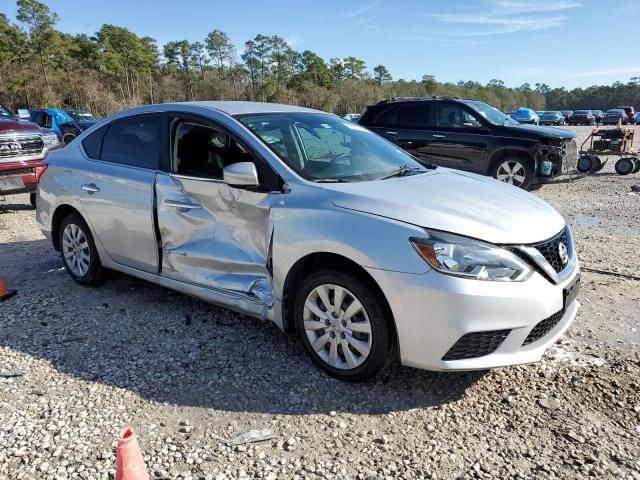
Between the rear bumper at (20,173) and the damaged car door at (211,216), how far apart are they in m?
5.57

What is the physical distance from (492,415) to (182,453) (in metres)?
1.71

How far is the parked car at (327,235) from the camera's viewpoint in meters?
2.76

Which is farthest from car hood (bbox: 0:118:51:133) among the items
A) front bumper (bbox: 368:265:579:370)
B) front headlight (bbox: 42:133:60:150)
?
front bumper (bbox: 368:265:579:370)

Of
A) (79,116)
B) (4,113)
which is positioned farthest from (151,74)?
(4,113)

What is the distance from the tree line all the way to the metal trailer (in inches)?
1780

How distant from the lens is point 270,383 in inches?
128

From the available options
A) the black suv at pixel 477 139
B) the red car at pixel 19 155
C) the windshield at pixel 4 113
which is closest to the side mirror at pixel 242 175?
the red car at pixel 19 155

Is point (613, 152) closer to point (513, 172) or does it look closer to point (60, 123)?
point (513, 172)

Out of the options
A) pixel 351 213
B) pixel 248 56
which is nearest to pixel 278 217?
pixel 351 213

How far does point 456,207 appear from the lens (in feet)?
10.0

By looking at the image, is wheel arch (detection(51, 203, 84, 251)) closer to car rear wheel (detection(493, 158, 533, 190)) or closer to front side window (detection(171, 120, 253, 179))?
front side window (detection(171, 120, 253, 179))

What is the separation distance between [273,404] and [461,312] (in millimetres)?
1230

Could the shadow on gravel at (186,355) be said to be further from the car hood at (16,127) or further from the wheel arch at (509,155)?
the wheel arch at (509,155)

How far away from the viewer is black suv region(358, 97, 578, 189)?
31.3 ft
